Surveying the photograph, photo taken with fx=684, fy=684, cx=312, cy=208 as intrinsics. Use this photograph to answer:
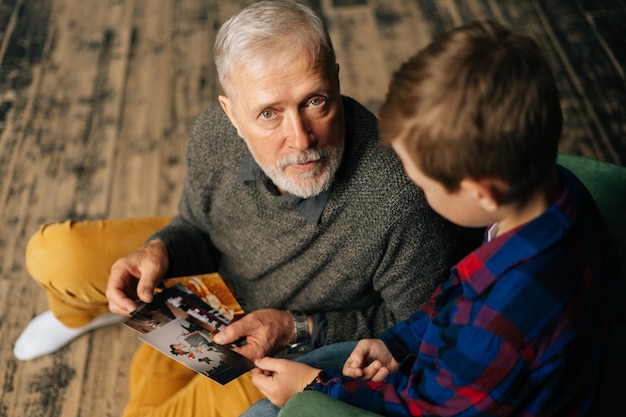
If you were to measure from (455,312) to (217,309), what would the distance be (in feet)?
2.35

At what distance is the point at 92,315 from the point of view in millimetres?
2037

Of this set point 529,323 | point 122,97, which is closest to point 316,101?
point 529,323

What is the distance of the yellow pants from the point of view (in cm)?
156

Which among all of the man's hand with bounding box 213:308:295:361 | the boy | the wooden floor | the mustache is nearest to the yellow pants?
the man's hand with bounding box 213:308:295:361

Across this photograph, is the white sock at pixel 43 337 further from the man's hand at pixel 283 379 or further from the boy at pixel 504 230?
the boy at pixel 504 230

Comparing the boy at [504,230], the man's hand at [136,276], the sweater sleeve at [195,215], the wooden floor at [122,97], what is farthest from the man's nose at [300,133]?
the wooden floor at [122,97]

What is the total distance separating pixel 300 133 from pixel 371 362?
476 mm

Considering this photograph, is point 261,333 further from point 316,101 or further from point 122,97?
point 122,97

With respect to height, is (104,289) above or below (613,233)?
below

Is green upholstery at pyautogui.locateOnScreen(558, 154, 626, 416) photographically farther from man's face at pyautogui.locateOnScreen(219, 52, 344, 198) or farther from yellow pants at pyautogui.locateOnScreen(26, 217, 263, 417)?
yellow pants at pyautogui.locateOnScreen(26, 217, 263, 417)

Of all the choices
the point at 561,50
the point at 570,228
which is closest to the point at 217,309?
the point at 570,228

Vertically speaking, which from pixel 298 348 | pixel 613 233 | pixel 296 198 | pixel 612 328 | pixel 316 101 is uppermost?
pixel 316 101

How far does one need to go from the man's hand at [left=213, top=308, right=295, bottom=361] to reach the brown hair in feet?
2.36

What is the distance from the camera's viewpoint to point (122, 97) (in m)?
2.91
